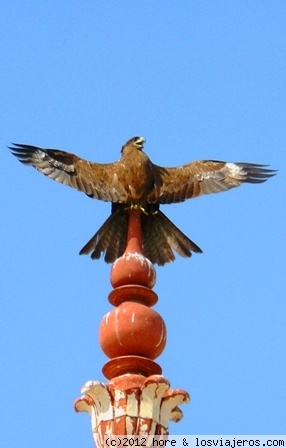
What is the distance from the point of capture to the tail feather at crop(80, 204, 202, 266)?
40.7ft

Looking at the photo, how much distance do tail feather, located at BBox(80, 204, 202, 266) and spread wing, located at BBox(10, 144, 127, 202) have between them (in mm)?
289

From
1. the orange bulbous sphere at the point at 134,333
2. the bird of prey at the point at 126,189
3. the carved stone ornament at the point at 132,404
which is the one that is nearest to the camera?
the carved stone ornament at the point at 132,404

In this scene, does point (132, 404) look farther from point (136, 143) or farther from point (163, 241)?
point (136, 143)

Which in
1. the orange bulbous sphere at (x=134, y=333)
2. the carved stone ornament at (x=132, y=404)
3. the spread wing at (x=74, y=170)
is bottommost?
the carved stone ornament at (x=132, y=404)

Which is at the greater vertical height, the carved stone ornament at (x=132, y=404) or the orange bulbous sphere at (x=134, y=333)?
the orange bulbous sphere at (x=134, y=333)

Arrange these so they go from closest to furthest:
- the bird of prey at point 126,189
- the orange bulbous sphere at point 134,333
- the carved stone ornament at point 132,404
→ the carved stone ornament at point 132,404, the orange bulbous sphere at point 134,333, the bird of prey at point 126,189

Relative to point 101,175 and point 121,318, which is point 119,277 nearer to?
point 121,318

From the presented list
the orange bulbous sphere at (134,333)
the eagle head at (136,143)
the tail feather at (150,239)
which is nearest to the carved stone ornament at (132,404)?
the orange bulbous sphere at (134,333)

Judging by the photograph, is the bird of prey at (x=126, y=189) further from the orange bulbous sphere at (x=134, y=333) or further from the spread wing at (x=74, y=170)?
the orange bulbous sphere at (x=134, y=333)

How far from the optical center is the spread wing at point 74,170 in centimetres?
1238

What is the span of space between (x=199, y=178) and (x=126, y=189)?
1035 millimetres

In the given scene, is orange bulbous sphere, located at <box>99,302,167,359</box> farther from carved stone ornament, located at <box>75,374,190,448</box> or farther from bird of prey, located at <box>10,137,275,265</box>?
bird of prey, located at <box>10,137,275,265</box>

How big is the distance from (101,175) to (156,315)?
92.4 inches

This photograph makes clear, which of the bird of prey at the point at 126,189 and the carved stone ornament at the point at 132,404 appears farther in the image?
the bird of prey at the point at 126,189
